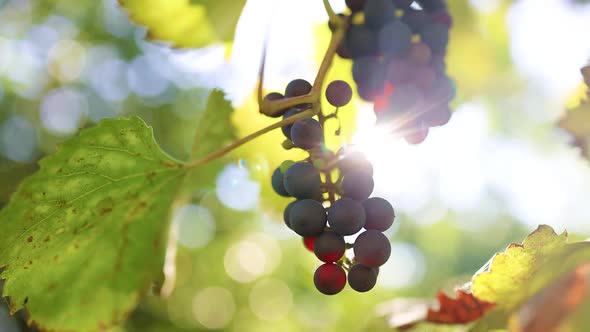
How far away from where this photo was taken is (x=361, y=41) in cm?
97

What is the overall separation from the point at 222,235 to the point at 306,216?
20.3 feet

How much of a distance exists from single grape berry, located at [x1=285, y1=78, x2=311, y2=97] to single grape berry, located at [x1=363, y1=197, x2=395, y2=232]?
211 mm

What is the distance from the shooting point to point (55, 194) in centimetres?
78

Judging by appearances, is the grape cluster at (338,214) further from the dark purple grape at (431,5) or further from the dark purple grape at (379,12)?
the dark purple grape at (431,5)

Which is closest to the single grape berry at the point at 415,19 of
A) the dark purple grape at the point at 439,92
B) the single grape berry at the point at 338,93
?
the dark purple grape at the point at 439,92

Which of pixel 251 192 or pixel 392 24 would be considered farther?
pixel 251 192

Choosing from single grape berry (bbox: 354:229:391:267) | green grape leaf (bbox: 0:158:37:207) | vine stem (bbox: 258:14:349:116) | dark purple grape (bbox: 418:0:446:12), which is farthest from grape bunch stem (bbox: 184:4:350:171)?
green grape leaf (bbox: 0:158:37:207)

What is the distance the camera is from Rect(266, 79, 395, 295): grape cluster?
2.54 feet

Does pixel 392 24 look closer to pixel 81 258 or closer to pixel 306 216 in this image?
pixel 306 216

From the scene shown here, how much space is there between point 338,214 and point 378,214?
8 centimetres

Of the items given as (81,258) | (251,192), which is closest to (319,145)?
(81,258)

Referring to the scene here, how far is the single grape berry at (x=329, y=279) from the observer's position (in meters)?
0.79

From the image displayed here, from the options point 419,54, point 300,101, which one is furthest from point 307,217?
point 419,54

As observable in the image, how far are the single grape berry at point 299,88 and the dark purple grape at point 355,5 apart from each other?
228 millimetres
